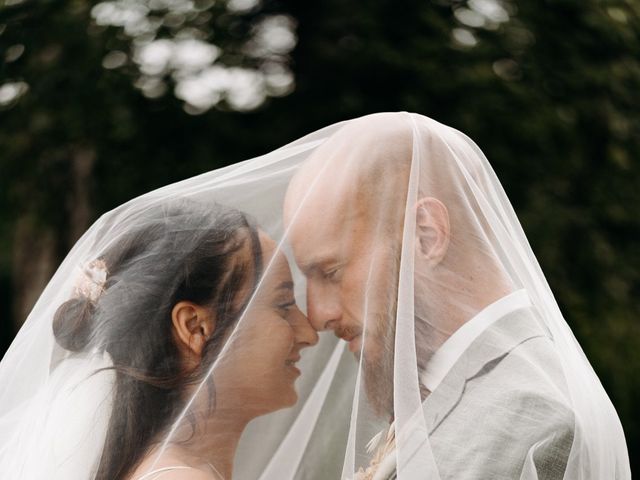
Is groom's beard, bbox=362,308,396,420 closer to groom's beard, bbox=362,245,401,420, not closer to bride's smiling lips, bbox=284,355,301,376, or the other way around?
groom's beard, bbox=362,245,401,420

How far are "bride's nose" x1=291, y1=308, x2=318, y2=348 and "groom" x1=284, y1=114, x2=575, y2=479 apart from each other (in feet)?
0.11

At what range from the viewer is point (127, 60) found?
615cm

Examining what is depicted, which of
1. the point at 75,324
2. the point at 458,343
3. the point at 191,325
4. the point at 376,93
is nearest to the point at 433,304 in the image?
the point at 458,343

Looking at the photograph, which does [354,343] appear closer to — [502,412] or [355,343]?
[355,343]

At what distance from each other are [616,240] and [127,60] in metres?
3.12

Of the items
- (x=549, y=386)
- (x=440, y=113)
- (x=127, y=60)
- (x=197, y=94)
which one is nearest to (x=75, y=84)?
(x=127, y=60)

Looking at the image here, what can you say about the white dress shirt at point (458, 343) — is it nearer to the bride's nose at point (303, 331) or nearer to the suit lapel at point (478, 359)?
the suit lapel at point (478, 359)

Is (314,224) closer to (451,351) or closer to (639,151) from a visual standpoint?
(451,351)

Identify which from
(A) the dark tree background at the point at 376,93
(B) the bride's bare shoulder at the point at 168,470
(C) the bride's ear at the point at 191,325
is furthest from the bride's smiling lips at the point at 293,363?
(A) the dark tree background at the point at 376,93

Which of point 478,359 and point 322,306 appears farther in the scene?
point 322,306

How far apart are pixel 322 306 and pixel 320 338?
17 cm

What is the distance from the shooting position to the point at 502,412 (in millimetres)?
2160

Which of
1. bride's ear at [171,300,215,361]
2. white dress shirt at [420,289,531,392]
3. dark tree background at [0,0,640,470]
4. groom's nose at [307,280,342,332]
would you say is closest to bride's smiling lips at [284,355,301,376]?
groom's nose at [307,280,342,332]

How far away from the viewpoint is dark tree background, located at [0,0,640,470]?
19.4 ft
